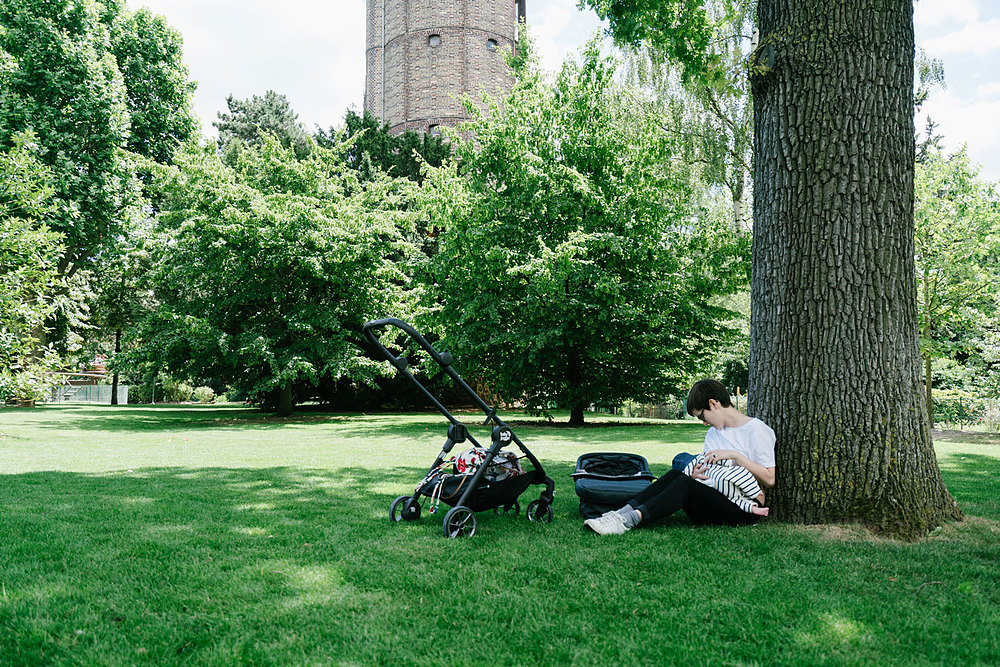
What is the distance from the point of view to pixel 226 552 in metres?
3.94

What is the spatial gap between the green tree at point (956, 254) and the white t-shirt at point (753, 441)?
1271 cm

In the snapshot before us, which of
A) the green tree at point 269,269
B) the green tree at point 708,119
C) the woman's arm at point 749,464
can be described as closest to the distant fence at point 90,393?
the green tree at point 269,269

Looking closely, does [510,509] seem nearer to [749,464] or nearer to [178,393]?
[749,464]

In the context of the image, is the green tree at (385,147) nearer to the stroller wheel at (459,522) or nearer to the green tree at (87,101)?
the green tree at (87,101)

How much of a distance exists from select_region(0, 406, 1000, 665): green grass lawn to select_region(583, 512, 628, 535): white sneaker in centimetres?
14

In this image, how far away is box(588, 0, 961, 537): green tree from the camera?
445cm

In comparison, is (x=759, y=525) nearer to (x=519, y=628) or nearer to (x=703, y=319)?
(x=519, y=628)

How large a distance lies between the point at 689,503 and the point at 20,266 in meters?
12.2

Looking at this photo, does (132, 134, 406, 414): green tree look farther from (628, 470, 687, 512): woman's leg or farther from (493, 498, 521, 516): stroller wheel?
(628, 470, 687, 512): woman's leg

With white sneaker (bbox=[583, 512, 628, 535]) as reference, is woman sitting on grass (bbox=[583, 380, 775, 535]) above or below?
above

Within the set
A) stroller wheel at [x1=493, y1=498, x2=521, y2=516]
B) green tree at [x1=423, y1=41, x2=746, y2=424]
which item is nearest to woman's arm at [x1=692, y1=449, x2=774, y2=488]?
stroller wheel at [x1=493, y1=498, x2=521, y2=516]

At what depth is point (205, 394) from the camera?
44812 mm

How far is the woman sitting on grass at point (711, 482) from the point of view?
14.6 ft

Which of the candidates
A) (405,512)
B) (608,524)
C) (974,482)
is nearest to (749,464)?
(608,524)
